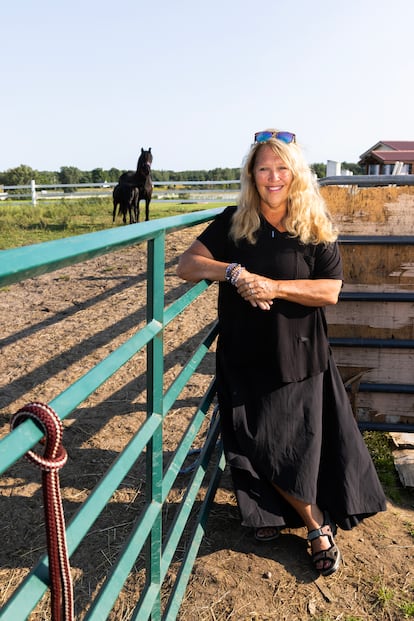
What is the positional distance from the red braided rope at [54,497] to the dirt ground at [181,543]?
143 centimetres

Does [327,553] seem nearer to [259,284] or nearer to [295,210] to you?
[259,284]

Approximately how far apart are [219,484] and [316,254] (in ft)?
4.82

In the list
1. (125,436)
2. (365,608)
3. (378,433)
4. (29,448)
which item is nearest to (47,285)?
(125,436)

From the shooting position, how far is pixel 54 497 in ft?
3.28

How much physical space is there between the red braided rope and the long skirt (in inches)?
66.5

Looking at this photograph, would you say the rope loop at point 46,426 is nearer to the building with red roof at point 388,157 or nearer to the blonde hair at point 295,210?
the blonde hair at point 295,210

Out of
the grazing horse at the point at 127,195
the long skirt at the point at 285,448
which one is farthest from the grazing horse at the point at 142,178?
the long skirt at the point at 285,448

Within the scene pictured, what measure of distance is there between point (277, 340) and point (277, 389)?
0.24 meters

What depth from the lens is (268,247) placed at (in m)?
2.60

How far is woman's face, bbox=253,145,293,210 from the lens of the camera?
8.59 feet

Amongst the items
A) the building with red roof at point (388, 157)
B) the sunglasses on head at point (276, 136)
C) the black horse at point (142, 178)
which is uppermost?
the building with red roof at point (388, 157)

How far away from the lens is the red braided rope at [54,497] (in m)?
0.95

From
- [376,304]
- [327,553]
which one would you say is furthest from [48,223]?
[327,553]

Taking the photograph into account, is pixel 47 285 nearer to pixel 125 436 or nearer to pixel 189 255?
pixel 125 436
